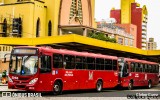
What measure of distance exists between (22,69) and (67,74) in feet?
10.3

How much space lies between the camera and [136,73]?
30750 mm

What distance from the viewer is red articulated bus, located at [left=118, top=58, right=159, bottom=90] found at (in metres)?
28.7

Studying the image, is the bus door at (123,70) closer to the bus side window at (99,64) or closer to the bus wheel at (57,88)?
the bus side window at (99,64)

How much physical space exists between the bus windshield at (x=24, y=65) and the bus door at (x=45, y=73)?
0.35 m

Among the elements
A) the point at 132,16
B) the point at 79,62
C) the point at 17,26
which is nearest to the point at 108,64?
the point at 79,62

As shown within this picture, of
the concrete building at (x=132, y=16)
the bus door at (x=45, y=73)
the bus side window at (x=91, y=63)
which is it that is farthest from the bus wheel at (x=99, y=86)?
the concrete building at (x=132, y=16)

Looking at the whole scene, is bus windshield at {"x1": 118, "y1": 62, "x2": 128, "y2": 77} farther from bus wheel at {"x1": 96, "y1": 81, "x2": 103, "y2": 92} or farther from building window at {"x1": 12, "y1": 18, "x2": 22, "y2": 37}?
building window at {"x1": 12, "y1": 18, "x2": 22, "y2": 37}

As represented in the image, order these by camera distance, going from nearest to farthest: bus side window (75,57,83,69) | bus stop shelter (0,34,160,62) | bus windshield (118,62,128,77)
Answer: bus side window (75,57,83,69), bus windshield (118,62,128,77), bus stop shelter (0,34,160,62)

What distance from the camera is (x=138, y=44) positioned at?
149m

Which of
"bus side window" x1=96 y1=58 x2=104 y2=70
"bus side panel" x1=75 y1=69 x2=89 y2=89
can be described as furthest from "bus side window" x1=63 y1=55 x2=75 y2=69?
"bus side window" x1=96 y1=58 x2=104 y2=70

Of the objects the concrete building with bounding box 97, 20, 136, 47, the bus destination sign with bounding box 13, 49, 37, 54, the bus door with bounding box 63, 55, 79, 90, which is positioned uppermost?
the concrete building with bounding box 97, 20, 136, 47

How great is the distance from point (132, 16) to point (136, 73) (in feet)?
392

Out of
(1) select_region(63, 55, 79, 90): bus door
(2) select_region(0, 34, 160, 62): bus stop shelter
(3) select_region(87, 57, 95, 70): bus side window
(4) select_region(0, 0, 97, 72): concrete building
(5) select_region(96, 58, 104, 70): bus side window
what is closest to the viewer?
(1) select_region(63, 55, 79, 90): bus door

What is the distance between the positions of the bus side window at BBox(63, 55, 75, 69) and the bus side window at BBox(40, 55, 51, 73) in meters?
1.64
